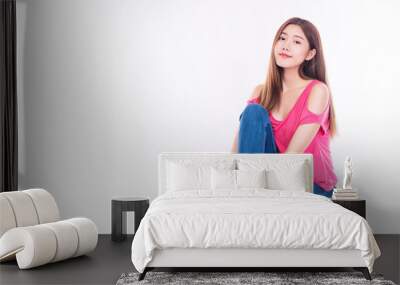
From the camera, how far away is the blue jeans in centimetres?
696

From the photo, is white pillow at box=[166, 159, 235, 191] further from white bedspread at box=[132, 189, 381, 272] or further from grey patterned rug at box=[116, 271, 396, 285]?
white bedspread at box=[132, 189, 381, 272]

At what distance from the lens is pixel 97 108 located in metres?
7.06

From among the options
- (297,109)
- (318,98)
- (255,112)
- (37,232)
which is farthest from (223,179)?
(37,232)

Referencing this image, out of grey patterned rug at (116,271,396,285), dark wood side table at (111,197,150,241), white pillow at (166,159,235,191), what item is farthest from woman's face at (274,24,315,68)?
grey patterned rug at (116,271,396,285)

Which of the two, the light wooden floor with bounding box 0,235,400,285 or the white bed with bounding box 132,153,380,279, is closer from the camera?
the white bed with bounding box 132,153,380,279

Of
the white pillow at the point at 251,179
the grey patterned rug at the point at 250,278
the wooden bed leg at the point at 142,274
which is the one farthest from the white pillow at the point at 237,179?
the wooden bed leg at the point at 142,274

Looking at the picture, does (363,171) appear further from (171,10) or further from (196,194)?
(171,10)

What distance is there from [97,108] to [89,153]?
508 mm

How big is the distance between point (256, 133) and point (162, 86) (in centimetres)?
Result: 116

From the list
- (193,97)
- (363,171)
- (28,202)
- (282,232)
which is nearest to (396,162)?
(363,171)

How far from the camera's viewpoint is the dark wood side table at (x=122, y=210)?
6461 millimetres

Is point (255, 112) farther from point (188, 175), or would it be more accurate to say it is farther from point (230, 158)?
point (188, 175)

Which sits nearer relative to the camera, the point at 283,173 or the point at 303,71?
the point at 283,173

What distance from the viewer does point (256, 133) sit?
23.0 feet
